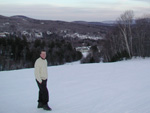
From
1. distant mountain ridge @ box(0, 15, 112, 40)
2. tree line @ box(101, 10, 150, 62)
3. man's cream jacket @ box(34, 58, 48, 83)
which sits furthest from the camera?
distant mountain ridge @ box(0, 15, 112, 40)

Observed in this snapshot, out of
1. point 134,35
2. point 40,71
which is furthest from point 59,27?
point 40,71

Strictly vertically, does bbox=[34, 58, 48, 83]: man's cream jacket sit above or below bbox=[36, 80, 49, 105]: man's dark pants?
above

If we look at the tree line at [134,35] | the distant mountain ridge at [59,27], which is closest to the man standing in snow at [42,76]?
the tree line at [134,35]

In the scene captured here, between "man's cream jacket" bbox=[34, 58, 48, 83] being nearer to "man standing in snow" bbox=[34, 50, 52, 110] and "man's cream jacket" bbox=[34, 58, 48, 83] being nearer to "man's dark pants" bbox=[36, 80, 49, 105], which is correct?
"man standing in snow" bbox=[34, 50, 52, 110]

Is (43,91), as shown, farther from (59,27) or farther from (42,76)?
(59,27)

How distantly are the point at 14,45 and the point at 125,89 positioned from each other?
45035 mm

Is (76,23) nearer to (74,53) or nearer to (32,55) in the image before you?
(74,53)

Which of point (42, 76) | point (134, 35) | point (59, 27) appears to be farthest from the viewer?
point (59, 27)

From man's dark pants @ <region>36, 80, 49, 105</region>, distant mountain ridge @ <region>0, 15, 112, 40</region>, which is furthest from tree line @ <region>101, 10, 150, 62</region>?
distant mountain ridge @ <region>0, 15, 112, 40</region>

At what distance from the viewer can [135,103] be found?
543 centimetres

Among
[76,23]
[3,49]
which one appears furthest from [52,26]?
[3,49]

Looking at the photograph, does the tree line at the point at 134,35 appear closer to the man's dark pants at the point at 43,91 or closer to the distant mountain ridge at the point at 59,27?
the man's dark pants at the point at 43,91

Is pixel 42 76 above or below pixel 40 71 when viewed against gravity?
below

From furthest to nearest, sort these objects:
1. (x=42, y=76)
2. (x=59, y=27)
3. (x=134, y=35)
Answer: (x=59, y=27) → (x=134, y=35) → (x=42, y=76)
